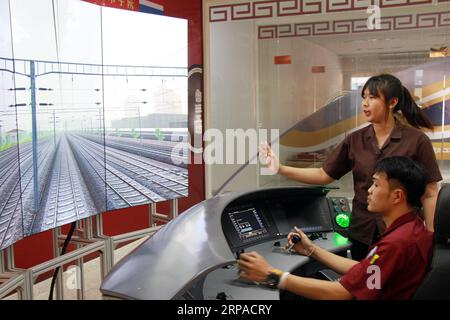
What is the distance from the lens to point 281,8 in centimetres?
387

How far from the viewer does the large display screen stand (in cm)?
204

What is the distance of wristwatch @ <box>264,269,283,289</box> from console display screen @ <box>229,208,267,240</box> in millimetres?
567

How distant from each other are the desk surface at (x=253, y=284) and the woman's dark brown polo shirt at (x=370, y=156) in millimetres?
155

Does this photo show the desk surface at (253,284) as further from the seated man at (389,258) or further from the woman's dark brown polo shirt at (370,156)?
the woman's dark brown polo shirt at (370,156)

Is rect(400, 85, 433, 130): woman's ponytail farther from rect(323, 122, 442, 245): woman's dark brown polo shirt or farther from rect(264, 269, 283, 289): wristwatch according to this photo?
rect(264, 269, 283, 289): wristwatch

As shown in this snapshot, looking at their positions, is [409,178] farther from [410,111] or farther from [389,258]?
[410,111]

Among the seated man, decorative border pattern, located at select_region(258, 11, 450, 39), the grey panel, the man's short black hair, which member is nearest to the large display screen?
the grey panel

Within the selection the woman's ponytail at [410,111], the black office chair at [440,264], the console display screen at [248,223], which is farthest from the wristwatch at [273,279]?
the woman's ponytail at [410,111]

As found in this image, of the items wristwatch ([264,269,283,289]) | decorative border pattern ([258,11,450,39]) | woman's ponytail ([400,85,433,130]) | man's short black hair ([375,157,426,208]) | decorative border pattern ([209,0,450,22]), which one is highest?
decorative border pattern ([209,0,450,22])

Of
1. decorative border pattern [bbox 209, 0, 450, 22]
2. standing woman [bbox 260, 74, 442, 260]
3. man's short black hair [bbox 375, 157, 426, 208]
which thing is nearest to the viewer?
man's short black hair [bbox 375, 157, 426, 208]

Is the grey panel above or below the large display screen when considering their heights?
below

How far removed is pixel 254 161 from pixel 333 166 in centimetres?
181
